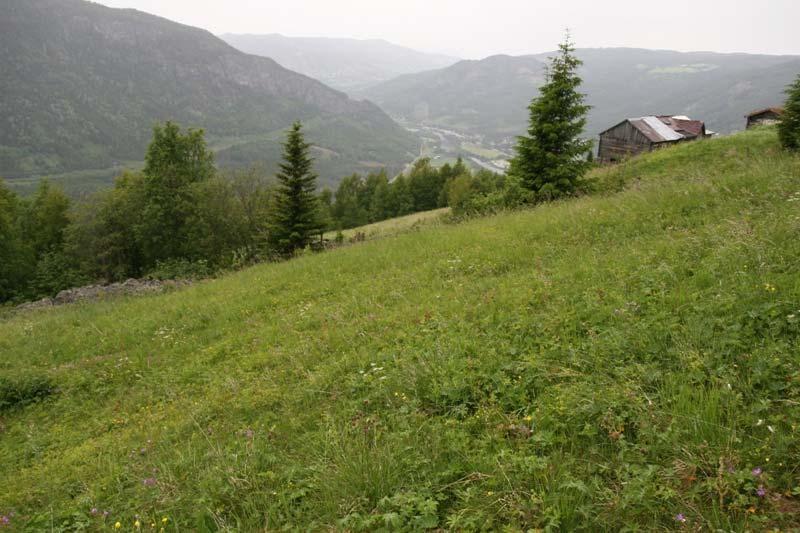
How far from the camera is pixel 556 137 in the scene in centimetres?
1817

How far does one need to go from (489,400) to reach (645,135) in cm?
4511

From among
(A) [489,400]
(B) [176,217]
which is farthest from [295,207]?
(A) [489,400]

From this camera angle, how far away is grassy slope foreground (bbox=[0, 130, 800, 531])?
2.89 m

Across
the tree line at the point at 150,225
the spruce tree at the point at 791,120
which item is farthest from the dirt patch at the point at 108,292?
the spruce tree at the point at 791,120

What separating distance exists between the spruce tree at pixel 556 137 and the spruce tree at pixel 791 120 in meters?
9.49

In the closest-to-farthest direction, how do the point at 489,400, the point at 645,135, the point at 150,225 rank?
the point at 489,400
the point at 150,225
the point at 645,135

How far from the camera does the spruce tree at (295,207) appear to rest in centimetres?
2842

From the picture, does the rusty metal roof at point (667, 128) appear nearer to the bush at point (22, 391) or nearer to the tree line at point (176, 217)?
the tree line at point (176, 217)

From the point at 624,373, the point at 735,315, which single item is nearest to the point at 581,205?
the point at 735,315

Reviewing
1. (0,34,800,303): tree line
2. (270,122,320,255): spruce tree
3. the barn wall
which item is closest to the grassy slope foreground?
(0,34,800,303): tree line

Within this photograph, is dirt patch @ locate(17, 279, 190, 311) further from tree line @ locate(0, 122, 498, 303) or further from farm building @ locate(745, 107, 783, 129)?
farm building @ locate(745, 107, 783, 129)

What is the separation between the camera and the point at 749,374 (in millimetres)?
3473

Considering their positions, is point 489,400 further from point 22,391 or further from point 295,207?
point 295,207

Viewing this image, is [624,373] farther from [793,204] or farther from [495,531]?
[793,204]
